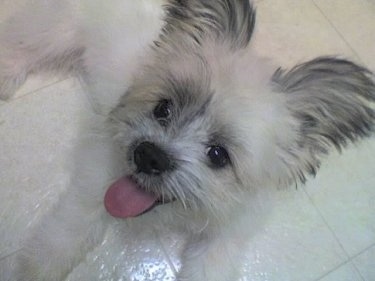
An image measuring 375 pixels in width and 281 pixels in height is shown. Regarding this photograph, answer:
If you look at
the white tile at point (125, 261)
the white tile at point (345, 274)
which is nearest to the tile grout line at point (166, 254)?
the white tile at point (125, 261)

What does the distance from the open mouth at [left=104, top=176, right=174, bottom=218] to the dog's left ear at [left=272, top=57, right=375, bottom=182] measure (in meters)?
0.34

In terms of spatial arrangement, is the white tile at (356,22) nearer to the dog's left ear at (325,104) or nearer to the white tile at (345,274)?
the white tile at (345,274)

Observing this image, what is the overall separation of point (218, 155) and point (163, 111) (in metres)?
0.16

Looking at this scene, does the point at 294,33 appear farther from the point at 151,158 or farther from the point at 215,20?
the point at 151,158

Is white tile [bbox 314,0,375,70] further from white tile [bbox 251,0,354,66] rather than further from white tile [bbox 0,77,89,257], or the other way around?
white tile [bbox 0,77,89,257]

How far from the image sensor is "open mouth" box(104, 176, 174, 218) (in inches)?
46.1

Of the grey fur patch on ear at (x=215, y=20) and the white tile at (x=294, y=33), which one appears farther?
the white tile at (x=294, y=33)

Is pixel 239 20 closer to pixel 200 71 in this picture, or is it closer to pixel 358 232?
pixel 200 71

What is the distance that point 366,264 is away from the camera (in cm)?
164

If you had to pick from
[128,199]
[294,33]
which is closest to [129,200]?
[128,199]

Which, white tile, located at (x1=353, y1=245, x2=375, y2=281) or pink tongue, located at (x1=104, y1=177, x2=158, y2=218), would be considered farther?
white tile, located at (x1=353, y1=245, x2=375, y2=281)

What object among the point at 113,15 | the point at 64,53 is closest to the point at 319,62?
the point at 113,15

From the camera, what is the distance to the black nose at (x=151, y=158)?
41.6 inches

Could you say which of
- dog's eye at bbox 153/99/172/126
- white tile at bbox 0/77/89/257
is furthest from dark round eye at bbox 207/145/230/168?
white tile at bbox 0/77/89/257
